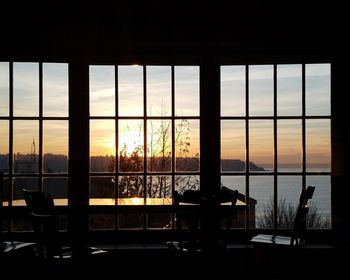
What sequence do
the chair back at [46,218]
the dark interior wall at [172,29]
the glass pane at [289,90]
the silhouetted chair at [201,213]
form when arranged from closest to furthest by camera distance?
the chair back at [46,218] < the silhouetted chair at [201,213] < the dark interior wall at [172,29] < the glass pane at [289,90]

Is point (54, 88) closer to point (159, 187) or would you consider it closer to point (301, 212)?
point (159, 187)

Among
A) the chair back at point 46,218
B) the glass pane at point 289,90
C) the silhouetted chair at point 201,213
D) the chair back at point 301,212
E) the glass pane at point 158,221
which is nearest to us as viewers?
the chair back at point 46,218

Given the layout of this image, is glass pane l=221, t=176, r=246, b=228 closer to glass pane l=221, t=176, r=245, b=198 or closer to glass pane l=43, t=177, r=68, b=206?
glass pane l=221, t=176, r=245, b=198

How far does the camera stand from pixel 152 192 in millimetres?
5801

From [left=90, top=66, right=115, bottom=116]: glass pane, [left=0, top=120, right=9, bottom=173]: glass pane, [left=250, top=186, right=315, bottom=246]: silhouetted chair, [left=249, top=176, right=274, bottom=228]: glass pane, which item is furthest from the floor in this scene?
[left=90, top=66, right=115, bottom=116]: glass pane

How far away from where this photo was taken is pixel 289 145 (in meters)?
5.70

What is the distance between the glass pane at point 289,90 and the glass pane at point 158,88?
110 centimetres

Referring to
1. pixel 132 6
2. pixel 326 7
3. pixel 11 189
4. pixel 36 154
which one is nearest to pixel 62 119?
pixel 36 154

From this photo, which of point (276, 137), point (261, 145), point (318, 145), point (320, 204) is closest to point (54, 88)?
point (261, 145)

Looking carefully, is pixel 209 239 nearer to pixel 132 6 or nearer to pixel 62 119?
pixel 62 119

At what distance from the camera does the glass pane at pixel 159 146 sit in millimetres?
5781

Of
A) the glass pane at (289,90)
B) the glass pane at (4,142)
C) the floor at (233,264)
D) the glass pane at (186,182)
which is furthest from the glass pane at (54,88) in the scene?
the glass pane at (289,90)

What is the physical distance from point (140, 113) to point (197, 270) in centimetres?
171

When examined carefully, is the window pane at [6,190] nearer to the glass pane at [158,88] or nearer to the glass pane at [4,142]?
the glass pane at [4,142]
